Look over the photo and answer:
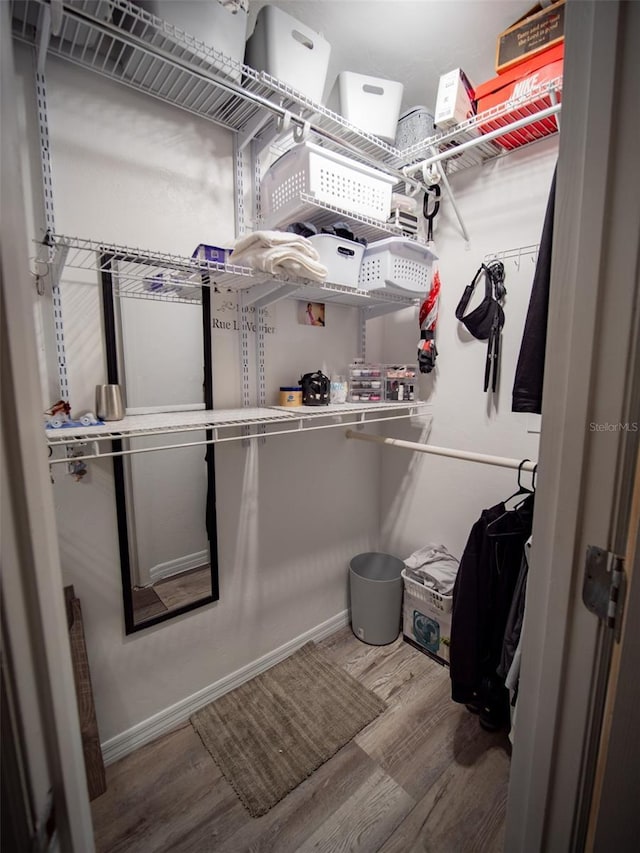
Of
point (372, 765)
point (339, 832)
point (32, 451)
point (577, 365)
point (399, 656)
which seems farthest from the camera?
point (399, 656)

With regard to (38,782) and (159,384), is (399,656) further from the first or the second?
(38,782)

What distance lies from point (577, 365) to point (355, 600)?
1946 mm

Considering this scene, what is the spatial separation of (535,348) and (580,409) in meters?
0.64

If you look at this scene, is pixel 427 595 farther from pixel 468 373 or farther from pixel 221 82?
pixel 221 82

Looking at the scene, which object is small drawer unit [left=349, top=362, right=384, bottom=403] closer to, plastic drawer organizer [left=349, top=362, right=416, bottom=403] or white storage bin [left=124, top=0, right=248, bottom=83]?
plastic drawer organizer [left=349, top=362, right=416, bottom=403]

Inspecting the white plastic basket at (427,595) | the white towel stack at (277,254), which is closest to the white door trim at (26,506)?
the white towel stack at (277,254)

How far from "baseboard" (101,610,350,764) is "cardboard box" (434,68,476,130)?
2.49 m

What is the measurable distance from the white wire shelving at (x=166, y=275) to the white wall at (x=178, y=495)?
8 cm

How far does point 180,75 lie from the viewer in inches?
49.9

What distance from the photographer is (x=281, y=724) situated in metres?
1.63

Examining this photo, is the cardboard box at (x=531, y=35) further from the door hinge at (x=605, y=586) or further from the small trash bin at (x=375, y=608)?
the small trash bin at (x=375, y=608)

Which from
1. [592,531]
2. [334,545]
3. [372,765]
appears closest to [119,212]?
[592,531]

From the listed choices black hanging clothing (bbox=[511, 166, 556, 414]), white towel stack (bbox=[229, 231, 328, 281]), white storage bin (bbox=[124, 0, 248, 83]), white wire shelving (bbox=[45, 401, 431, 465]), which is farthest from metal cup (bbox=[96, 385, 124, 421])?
black hanging clothing (bbox=[511, 166, 556, 414])

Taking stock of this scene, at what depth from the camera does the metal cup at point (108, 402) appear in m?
1.30
